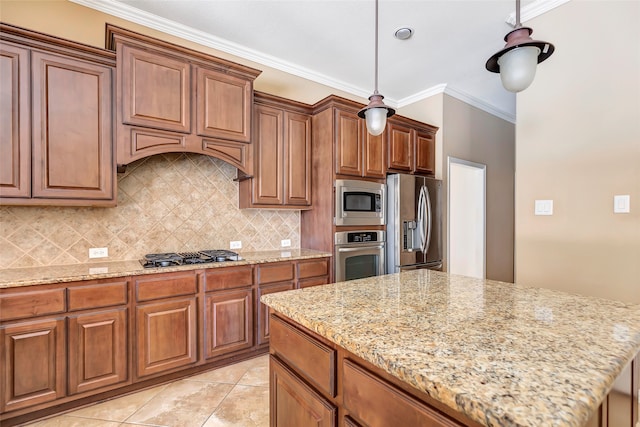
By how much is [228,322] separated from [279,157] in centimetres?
161

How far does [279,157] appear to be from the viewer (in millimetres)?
3062

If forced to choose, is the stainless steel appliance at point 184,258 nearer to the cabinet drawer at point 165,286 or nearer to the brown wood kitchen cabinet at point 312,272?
the cabinet drawer at point 165,286

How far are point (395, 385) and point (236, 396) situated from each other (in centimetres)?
178

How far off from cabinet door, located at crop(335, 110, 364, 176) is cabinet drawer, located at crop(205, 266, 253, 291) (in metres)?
1.33

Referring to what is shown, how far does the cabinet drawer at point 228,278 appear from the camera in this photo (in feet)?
7.88

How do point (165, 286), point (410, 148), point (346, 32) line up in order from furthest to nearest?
point (410, 148), point (346, 32), point (165, 286)

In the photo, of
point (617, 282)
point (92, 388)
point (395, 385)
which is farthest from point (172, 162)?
point (617, 282)

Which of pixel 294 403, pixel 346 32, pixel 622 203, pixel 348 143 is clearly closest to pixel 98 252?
pixel 294 403

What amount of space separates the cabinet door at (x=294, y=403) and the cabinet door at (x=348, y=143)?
2114 mm

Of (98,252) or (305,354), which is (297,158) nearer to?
(98,252)

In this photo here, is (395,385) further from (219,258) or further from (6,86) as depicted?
(6,86)

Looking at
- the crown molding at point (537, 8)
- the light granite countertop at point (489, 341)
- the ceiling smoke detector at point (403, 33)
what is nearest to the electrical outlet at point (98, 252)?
the light granite countertop at point (489, 341)

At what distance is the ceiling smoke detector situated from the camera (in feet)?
9.36

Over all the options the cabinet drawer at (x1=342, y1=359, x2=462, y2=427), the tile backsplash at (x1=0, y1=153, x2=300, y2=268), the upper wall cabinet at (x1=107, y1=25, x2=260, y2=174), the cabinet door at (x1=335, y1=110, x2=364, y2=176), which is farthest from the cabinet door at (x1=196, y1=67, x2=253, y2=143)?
the cabinet drawer at (x1=342, y1=359, x2=462, y2=427)
